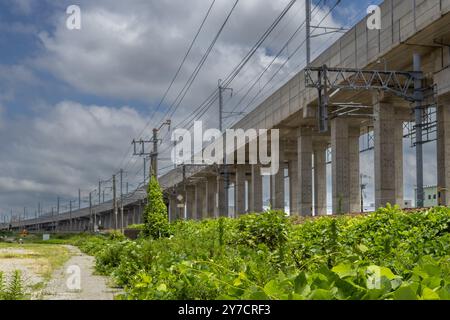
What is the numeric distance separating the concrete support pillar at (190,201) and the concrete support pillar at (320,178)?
3694 cm

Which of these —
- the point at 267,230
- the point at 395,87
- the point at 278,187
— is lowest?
the point at 267,230

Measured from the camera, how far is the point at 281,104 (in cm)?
3959

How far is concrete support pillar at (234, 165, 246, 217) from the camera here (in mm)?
60344

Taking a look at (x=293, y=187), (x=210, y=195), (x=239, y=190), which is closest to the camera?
(x=293, y=187)

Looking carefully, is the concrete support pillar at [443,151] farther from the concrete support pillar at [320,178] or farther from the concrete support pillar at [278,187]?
the concrete support pillar at [278,187]

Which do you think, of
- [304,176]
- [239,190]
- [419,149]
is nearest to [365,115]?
[419,149]

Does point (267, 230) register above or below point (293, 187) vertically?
below

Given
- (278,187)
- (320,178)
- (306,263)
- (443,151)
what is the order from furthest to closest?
1. (278,187)
2. (320,178)
3. (443,151)
4. (306,263)

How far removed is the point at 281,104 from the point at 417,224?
97.5 feet

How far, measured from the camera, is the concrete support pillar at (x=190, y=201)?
87000 millimetres

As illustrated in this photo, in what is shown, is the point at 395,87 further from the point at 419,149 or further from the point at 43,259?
the point at 43,259

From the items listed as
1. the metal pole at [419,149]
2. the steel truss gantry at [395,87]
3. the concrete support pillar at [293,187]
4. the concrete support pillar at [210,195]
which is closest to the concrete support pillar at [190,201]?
the concrete support pillar at [210,195]

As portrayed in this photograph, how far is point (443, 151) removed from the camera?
96.1ft

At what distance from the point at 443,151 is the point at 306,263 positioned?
27.1m
